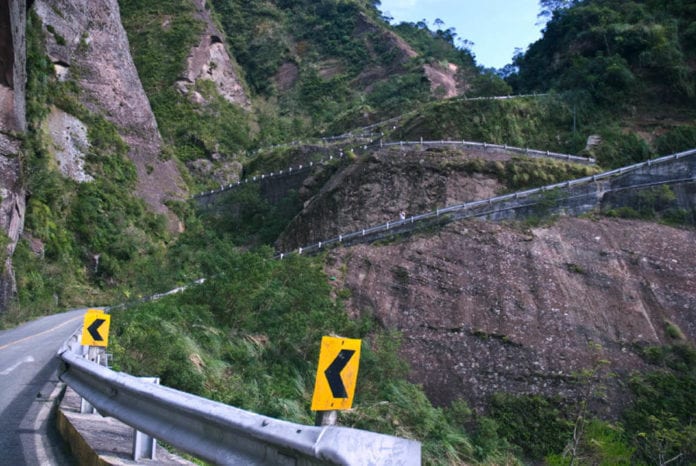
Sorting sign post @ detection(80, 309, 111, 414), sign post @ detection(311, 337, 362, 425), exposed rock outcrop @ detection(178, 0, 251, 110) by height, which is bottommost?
sign post @ detection(80, 309, 111, 414)

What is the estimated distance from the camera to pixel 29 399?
8.71 m

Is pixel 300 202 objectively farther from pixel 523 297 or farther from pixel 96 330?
pixel 96 330

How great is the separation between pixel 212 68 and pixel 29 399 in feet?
193

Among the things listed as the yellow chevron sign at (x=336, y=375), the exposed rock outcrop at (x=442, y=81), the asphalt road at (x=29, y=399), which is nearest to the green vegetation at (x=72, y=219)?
the asphalt road at (x=29, y=399)

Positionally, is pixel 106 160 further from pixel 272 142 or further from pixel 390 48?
pixel 390 48

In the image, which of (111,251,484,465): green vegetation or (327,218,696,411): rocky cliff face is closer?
(111,251,484,465): green vegetation

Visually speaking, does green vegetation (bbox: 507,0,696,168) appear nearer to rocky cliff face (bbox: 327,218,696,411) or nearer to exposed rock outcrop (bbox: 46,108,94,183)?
rocky cliff face (bbox: 327,218,696,411)

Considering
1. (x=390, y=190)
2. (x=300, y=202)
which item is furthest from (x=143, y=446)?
(x=300, y=202)

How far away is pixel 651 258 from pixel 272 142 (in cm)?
4190

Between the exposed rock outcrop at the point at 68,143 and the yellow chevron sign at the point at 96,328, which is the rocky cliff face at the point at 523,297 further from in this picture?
the exposed rock outcrop at the point at 68,143

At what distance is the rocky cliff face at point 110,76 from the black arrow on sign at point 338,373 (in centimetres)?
4028

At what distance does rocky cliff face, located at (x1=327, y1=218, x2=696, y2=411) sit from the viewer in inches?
874

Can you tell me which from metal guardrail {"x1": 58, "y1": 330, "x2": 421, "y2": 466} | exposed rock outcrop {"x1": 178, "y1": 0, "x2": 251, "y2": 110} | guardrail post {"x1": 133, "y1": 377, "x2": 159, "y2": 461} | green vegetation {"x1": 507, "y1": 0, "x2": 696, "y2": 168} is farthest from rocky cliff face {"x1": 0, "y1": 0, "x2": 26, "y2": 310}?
exposed rock outcrop {"x1": 178, "y1": 0, "x2": 251, "y2": 110}

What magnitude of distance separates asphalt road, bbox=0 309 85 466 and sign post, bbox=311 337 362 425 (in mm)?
3249
